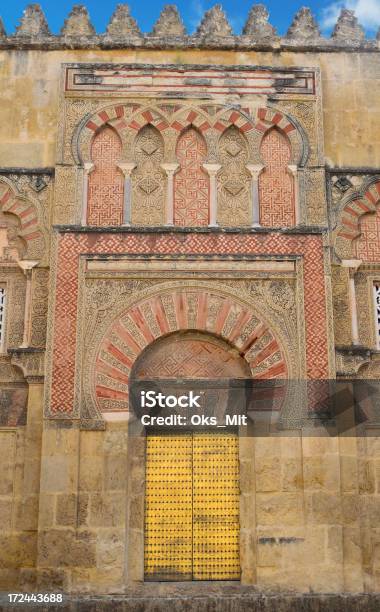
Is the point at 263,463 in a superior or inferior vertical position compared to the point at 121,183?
inferior

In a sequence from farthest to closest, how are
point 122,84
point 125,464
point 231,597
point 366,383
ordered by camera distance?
point 122,84 < point 366,383 < point 125,464 < point 231,597

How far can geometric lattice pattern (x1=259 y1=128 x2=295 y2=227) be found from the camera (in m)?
9.90

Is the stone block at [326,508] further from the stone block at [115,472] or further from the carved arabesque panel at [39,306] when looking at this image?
the carved arabesque panel at [39,306]

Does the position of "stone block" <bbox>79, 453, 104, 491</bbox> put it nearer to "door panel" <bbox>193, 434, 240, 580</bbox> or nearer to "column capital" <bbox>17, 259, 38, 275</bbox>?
"door panel" <bbox>193, 434, 240, 580</bbox>

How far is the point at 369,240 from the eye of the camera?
10156 mm

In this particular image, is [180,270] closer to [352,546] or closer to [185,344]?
[185,344]

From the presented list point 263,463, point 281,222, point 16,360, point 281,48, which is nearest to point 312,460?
point 263,463

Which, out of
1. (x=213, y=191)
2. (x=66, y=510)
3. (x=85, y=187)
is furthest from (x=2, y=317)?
(x=213, y=191)

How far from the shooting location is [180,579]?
8.95 m

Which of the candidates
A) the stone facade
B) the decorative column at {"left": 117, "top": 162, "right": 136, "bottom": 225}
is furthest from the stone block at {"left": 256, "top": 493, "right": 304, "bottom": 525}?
the decorative column at {"left": 117, "top": 162, "right": 136, "bottom": 225}

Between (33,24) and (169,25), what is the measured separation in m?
1.81

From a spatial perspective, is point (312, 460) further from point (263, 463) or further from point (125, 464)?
point (125, 464)

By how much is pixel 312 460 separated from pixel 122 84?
5245 millimetres

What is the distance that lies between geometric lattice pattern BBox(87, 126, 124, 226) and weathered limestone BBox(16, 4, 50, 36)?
171cm
